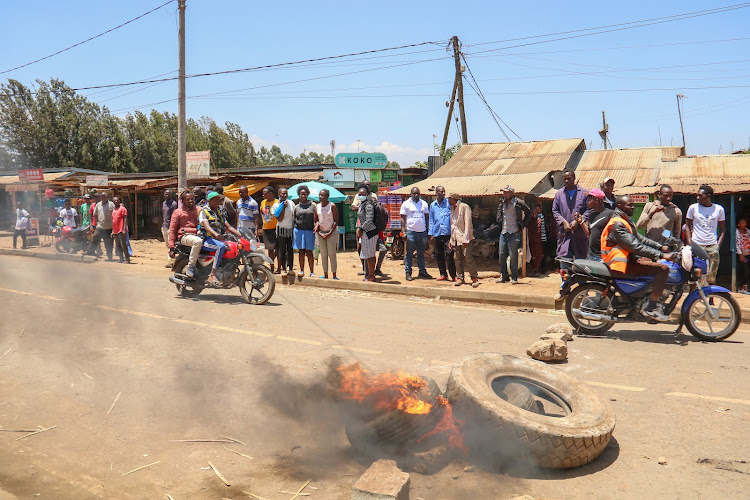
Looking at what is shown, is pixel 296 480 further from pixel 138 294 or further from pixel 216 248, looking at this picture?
pixel 138 294

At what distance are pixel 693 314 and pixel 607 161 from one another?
1157 centimetres

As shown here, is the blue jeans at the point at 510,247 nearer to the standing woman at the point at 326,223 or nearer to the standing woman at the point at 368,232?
the standing woman at the point at 368,232

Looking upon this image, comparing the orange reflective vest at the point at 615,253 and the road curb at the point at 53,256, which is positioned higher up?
the orange reflective vest at the point at 615,253

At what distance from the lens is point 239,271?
10.5 m

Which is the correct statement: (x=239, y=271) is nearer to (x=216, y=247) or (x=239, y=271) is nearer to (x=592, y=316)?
(x=216, y=247)

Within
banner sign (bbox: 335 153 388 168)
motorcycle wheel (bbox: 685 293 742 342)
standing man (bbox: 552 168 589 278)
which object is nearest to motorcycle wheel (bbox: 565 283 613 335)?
motorcycle wheel (bbox: 685 293 742 342)

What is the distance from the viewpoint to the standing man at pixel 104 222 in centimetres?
1848

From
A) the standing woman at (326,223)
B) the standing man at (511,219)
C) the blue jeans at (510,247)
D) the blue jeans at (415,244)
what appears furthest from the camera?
the blue jeans at (415,244)

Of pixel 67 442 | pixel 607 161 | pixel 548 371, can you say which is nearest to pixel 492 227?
pixel 607 161

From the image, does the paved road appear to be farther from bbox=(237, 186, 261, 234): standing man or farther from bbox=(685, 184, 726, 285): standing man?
bbox=(237, 186, 261, 234): standing man

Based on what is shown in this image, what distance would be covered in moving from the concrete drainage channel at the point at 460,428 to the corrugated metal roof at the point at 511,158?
13.5m

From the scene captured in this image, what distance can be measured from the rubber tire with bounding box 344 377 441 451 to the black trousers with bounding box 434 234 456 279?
9244 millimetres

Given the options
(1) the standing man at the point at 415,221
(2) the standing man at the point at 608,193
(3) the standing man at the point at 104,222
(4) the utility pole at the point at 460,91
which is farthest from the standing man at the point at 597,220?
(4) the utility pole at the point at 460,91

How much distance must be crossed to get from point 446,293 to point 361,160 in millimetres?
16038
